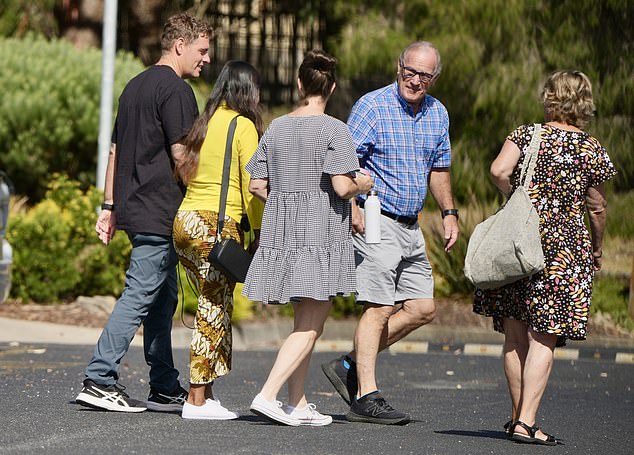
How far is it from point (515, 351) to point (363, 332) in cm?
82

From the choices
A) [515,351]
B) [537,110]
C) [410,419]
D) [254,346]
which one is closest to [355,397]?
[410,419]

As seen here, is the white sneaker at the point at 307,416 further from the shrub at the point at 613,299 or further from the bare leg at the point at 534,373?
the shrub at the point at 613,299

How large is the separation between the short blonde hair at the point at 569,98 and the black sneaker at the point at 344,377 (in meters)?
1.74

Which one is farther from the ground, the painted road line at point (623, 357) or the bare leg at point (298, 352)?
the bare leg at point (298, 352)

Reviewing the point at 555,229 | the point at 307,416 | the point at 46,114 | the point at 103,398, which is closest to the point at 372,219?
the point at 555,229

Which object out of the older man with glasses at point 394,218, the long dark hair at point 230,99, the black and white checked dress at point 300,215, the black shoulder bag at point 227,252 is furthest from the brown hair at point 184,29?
the older man with glasses at point 394,218

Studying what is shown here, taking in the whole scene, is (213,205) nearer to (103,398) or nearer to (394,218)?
(394,218)

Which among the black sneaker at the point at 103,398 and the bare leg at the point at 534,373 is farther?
the black sneaker at the point at 103,398

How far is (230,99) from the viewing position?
693 cm

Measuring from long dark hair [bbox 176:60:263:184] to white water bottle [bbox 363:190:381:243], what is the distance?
726mm

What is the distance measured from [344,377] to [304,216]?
1040mm

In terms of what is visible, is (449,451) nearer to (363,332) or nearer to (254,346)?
(363,332)

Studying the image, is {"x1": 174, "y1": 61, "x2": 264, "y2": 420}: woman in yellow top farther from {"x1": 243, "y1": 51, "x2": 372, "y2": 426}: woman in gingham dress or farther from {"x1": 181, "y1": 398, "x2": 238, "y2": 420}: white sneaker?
{"x1": 243, "y1": 51, "x2": 372, "y2": 426}: woman in gingham dress

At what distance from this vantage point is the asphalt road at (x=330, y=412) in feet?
20.6
